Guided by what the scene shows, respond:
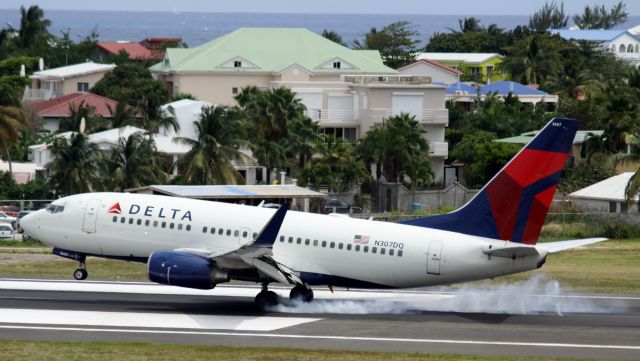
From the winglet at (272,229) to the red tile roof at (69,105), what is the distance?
83100 millimetres

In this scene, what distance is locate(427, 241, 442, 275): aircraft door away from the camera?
131 ft

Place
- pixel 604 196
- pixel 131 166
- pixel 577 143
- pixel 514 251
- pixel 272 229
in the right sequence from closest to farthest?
pixel 272 229 < pixel 514 251 < pixel 131 166 < pixel 604 196 < pixel 577 143

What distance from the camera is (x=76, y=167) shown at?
250 ft

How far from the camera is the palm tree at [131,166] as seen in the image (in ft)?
250

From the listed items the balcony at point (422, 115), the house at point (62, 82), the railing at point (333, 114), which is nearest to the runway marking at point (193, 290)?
the balcony at point (422, 115)

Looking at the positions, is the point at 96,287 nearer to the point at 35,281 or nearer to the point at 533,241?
the point at 35,281

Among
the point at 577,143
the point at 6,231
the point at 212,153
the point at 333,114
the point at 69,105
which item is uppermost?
the point at 333,114

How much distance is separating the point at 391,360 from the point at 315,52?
10451 cm

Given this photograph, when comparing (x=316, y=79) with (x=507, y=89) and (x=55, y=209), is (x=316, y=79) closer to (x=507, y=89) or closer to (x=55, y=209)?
Answer: (x=507, y=89)

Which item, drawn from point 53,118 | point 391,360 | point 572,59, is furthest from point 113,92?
point 391,360

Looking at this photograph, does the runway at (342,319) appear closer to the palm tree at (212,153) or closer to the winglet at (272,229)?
the winglet at (272,229)

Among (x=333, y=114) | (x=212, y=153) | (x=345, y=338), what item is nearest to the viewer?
(x=345, y=338)

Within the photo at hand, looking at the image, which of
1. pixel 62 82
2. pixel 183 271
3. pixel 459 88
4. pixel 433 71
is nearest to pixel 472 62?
pixel 433 71

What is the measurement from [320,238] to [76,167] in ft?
125
